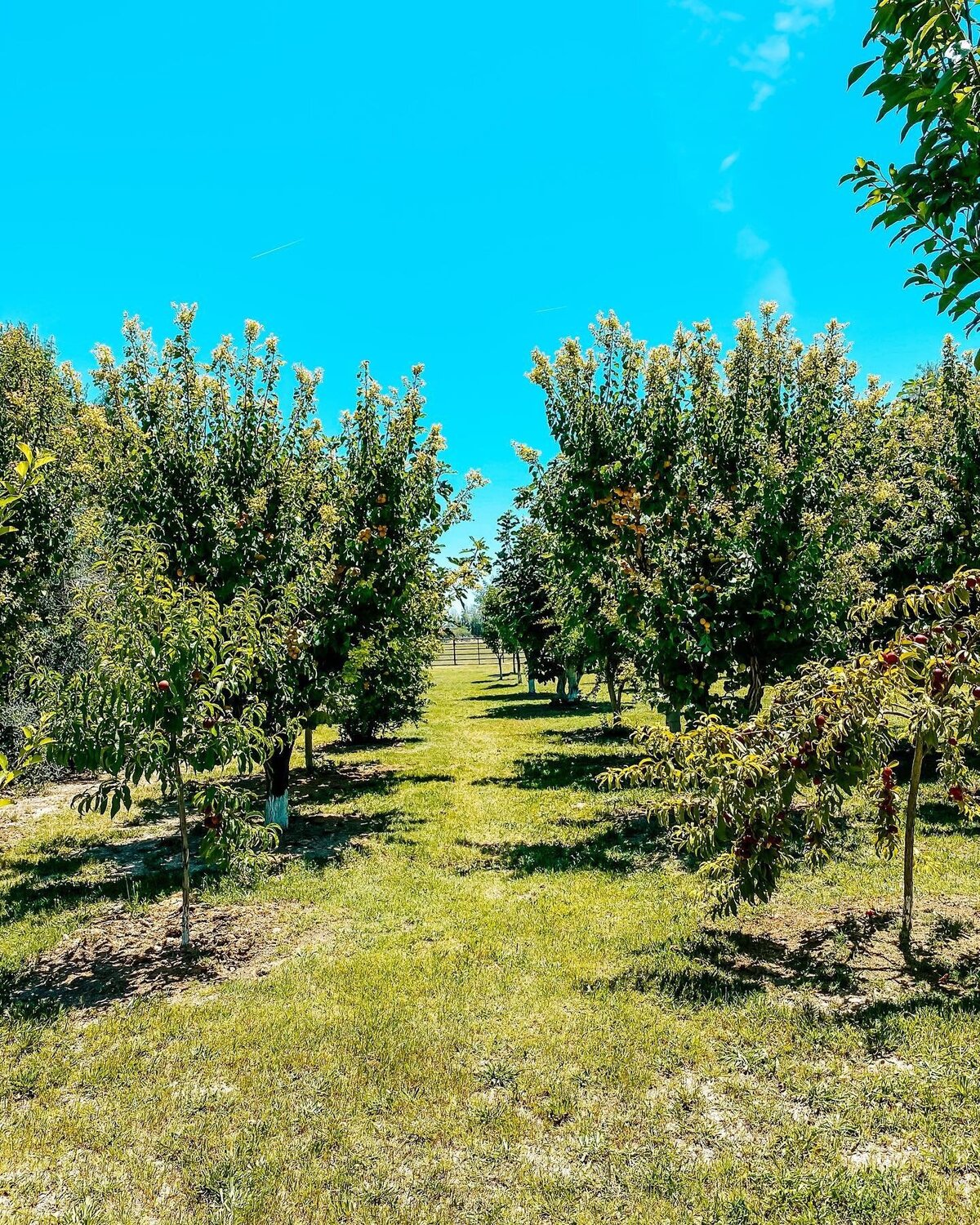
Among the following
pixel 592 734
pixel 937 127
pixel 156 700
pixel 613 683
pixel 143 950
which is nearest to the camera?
pixel 937 127

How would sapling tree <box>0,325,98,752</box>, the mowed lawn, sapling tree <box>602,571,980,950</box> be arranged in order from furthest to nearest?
sapling tree <box>0,325,98,752</box>, sapling tree <box>602,571,980,950</box>, the mowed lawn

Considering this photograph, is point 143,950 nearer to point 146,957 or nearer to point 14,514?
point 146,957

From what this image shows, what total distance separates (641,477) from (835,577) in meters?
2.73

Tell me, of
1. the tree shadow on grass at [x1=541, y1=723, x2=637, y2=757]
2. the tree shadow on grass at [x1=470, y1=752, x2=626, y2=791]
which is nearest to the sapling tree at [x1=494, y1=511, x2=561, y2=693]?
the tree shadow on grass at [x1=541, y1=723, x2=637, y2=757]

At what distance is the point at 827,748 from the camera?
4348 mm

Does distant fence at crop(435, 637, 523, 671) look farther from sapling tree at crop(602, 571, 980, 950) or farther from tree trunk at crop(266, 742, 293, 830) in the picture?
sapling tree at crop(602, 571, 980, 950)

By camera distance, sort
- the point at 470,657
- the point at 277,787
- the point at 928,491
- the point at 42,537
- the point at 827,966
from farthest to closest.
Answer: the point at 470,657 < the point at 42,537 < the point at 928,491 < the point at 277,787 < the point at 827,966

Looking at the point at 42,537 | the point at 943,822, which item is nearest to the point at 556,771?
the point at 943,822

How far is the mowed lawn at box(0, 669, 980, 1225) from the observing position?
122 inches

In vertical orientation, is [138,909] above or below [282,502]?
below

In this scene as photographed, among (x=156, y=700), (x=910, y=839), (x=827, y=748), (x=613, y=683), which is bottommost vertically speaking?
(x=910, y=839)

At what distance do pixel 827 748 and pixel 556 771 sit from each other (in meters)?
9.64

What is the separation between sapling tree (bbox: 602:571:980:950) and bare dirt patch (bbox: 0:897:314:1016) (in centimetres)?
375

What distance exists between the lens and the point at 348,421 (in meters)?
10.4
